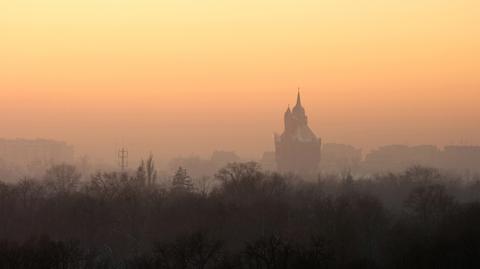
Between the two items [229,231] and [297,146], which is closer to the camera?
[229,231]

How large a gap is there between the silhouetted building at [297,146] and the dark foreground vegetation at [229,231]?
74678 millimetres

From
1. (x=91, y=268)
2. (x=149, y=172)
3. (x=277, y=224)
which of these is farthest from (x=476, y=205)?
(x=149, y=172)

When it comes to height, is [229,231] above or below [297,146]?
below

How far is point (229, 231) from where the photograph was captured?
4897 cm

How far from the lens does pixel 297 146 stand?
5886 inches

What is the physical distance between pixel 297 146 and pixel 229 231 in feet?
332

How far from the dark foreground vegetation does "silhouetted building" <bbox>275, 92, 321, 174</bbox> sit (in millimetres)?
74678

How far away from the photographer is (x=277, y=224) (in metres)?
51.7

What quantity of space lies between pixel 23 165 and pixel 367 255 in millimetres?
162646

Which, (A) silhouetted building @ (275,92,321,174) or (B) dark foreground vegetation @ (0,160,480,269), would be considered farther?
(A) silhouetted building @ (275,92,321,174)

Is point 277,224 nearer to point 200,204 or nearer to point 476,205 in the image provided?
point 200,204

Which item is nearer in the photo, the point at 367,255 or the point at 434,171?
the point at 367,255

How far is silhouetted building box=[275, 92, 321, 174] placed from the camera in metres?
150

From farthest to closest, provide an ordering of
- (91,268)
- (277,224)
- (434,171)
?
(434,171) < (277,224) < (91,268)
